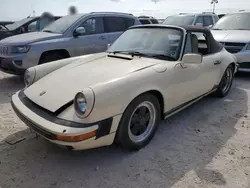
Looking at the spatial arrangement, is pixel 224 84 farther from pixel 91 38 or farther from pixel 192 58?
pixel 91 38

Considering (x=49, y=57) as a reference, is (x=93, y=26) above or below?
above

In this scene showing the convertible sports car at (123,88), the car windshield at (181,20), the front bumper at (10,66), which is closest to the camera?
the convertible sports car at (123,88)

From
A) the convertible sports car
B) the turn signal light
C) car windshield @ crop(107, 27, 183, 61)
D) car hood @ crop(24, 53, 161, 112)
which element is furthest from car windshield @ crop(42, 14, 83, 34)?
the turn signal light

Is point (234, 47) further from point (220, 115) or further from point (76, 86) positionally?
point (76, 86)

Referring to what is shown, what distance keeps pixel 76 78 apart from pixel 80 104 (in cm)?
68

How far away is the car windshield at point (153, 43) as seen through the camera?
3381 millimetres

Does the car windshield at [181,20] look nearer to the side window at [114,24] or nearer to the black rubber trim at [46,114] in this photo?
the side window at [114,24]

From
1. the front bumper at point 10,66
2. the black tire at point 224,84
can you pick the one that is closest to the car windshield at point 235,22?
the black tire at point 224,84

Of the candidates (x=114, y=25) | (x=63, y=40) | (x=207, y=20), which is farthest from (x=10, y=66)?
(x=207, y=20)

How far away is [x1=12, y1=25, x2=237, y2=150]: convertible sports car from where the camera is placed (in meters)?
2.33

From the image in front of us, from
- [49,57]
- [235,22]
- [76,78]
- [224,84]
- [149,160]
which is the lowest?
[149,160]

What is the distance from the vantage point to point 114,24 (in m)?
6.72

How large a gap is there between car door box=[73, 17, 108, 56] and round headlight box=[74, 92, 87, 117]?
3.84 metres

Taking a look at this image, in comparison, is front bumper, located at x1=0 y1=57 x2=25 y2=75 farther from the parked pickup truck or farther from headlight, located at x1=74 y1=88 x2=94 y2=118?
headlight, located at x1=74 y1=88 x2=94 y2=118
